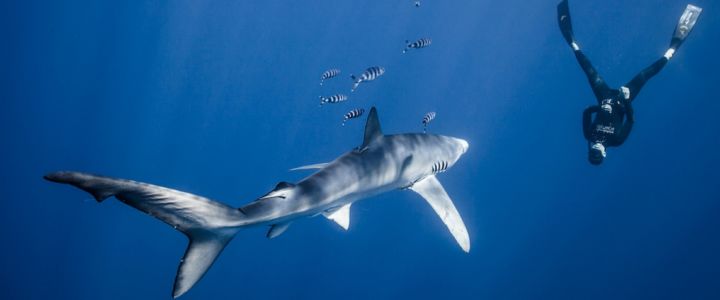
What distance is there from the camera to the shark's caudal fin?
9.30 feet

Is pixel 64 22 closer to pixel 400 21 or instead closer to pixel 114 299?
pixel 114 299

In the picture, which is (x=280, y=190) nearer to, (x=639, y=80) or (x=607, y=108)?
(x=607, y=108)

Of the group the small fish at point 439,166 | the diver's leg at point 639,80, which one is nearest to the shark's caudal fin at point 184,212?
the small fish at point 439,166

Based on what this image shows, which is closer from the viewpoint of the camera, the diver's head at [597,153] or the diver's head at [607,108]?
the diver's head at [597,153]

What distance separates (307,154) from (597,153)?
23.0m

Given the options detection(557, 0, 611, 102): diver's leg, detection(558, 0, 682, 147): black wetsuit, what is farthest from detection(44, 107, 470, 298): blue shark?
detection(557, 0, 611, 102): diver's leg

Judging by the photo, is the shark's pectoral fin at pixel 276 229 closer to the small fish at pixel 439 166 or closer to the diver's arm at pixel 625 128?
the small fish at pixel 439 166

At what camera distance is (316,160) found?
100 ft

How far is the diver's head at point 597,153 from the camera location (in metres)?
10.5

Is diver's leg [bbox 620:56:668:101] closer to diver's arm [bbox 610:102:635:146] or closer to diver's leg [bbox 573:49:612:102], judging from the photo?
diver's leg [bbox 573:49:612:102]

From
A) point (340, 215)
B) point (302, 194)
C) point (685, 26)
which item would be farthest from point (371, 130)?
point (685, 26)

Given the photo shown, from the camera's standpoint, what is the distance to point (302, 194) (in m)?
4.16

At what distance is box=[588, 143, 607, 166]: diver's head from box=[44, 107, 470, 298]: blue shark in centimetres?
585

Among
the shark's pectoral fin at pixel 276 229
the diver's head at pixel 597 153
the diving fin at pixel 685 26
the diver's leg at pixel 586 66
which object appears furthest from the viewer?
the diving fin at pixel 685 26
